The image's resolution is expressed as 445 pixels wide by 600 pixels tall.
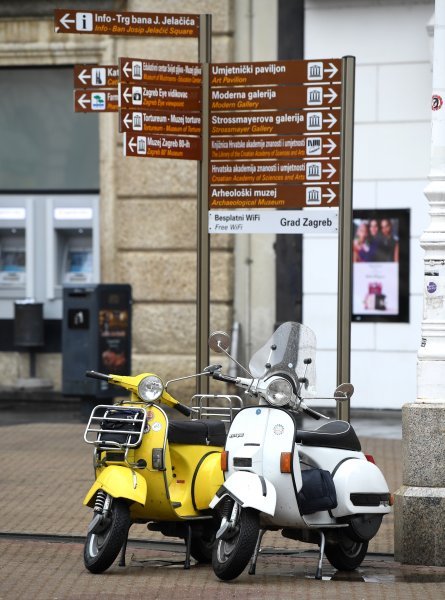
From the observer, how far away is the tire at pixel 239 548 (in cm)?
716

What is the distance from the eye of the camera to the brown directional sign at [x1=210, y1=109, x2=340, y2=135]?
413 inches

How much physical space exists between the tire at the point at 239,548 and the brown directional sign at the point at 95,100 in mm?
4936

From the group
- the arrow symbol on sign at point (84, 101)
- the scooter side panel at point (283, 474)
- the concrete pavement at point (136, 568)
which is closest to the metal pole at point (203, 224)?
the arrow symbol on sign at point (84, 101)

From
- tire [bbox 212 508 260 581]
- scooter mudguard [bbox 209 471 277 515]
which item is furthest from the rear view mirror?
tire [bbox 212 508 260 581]

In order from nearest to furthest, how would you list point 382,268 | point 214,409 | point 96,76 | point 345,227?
point 214,409 → point 345,227 → point 96,76 → point 382,268

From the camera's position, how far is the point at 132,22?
10766mm

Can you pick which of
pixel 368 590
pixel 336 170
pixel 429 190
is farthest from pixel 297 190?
pixel 368 590

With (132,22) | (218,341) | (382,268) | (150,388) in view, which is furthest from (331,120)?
(382,268)

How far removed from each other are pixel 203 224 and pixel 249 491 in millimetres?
3745

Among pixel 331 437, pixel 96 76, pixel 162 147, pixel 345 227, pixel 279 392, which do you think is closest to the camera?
pixel 279 392

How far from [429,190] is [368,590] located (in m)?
2.32

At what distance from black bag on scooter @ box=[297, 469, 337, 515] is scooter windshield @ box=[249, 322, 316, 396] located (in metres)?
0.48

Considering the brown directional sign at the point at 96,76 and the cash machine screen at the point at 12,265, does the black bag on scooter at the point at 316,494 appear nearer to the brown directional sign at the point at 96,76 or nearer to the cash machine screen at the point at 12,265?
the brown directional sign at the point at 96,76

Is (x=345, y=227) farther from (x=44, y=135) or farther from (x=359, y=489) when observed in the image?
(x=44, y=135)
